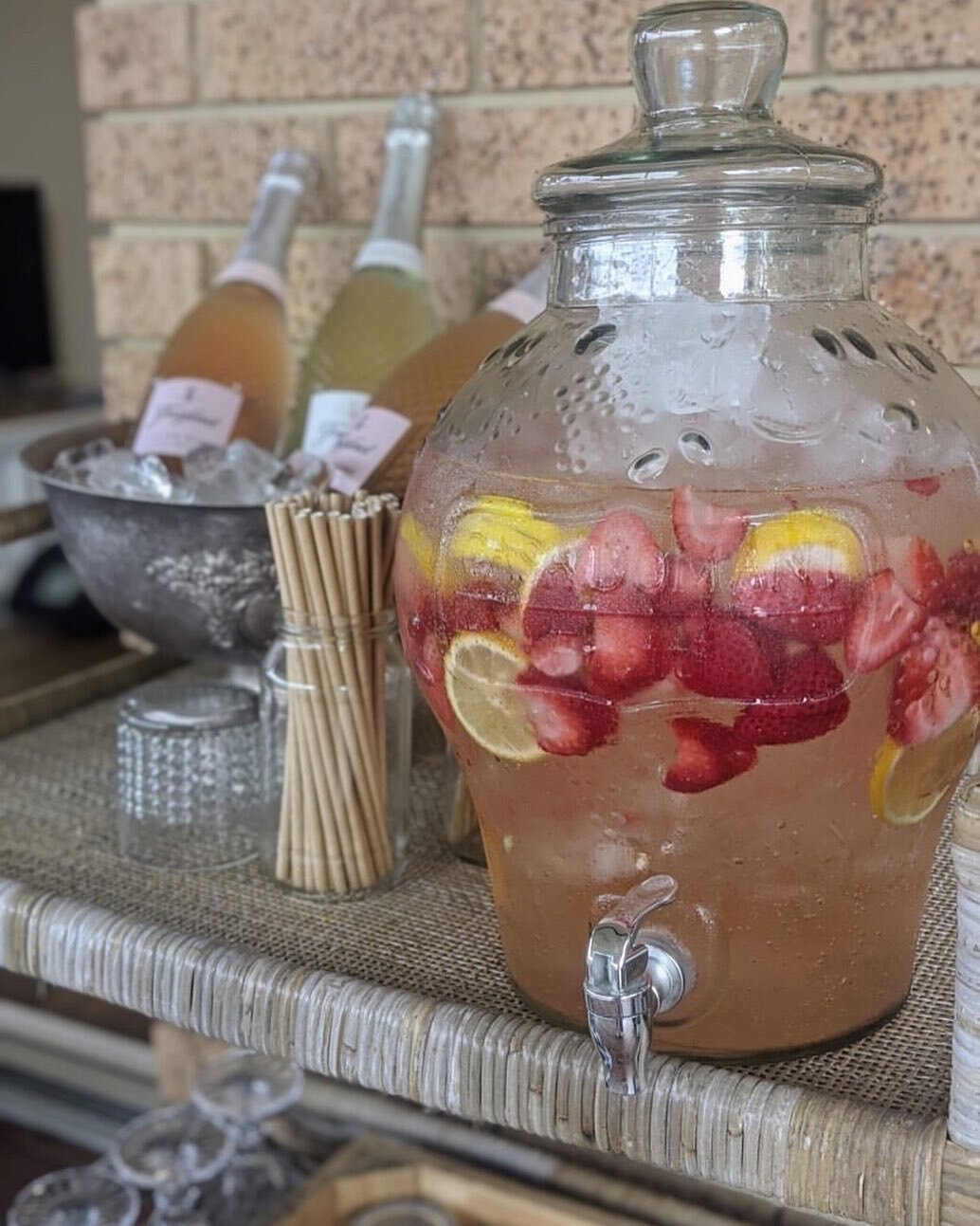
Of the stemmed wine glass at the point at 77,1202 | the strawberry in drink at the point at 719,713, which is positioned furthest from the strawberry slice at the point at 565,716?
the stemmed wine glass at the point at 77,1202

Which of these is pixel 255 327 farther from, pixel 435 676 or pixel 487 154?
pixel 435 676

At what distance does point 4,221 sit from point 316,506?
347cm

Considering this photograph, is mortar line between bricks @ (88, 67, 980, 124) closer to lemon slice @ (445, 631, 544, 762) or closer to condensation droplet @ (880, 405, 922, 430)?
condensation droplet @ (880, 405, 922, 430)

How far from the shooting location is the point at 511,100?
35.9 inches

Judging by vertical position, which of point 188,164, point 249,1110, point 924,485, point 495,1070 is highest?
point 188,164

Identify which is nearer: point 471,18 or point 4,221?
point 471,18

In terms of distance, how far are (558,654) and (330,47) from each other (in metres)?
0.70

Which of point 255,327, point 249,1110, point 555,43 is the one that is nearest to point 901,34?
point 555,43

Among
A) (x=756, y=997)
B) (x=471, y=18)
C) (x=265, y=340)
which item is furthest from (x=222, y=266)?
(x=756, y=997)

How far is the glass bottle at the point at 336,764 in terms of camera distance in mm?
605

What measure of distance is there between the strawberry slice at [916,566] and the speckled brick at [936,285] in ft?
1.30

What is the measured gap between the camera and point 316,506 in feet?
1.97

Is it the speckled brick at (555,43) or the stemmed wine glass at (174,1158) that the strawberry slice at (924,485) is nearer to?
the speckled brick at (555,43)

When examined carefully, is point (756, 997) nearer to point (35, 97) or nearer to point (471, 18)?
point (471, 18)
